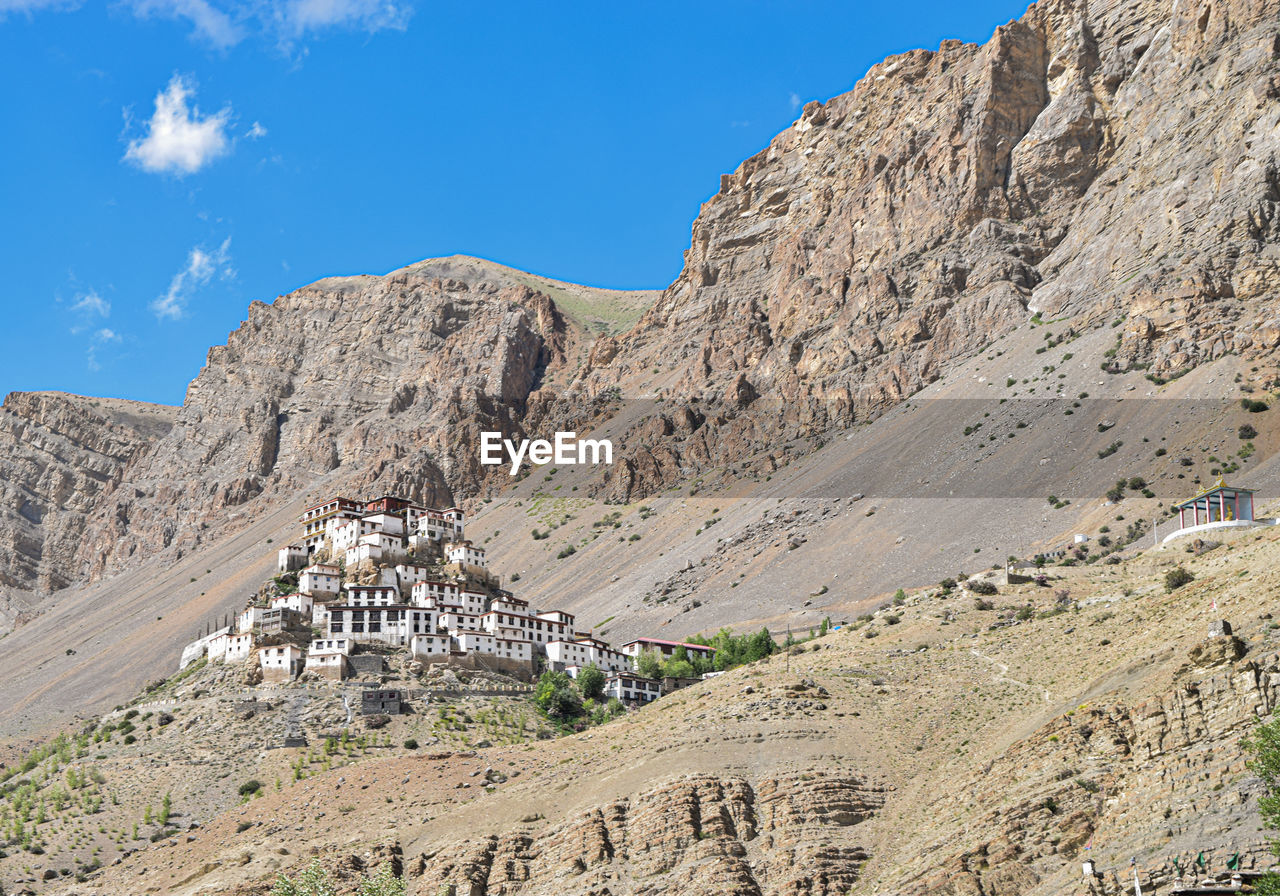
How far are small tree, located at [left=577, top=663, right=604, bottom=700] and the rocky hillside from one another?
22697mm

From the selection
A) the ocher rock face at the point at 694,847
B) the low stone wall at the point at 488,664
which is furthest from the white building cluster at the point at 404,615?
the ocher rock face at the point at 694,847

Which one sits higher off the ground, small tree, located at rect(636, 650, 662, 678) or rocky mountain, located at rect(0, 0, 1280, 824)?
rocky mountain, located at rect(0, 0, 1280, 824)

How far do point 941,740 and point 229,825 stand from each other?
118 ft

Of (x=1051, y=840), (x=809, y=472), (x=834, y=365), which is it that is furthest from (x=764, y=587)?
(x=1051, y=840)

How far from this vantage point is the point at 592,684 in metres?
102

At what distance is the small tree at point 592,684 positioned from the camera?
335ft

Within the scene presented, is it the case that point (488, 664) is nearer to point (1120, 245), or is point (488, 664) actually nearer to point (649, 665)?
point (649, 665)

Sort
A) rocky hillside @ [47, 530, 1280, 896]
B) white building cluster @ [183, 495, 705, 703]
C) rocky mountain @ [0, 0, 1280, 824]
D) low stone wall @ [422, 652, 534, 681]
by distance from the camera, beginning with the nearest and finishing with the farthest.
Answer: rocky hillside @ [47, 530, 1280, 896]
low stone wall @ [422, 652, 534, 681]
white building cluster @ [183, 495, 705, 703]
rocky mountain @ [0, 0, 1280, 824]

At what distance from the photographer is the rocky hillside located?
4253cm

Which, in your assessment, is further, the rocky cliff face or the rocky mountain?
the rocky cliff face

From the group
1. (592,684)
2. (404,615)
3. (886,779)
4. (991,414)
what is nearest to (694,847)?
(886,779)

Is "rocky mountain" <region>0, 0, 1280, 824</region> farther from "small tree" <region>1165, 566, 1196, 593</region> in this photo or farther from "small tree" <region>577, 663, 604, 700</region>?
"small tree" <region>1165, 566, 1196, 593</region>

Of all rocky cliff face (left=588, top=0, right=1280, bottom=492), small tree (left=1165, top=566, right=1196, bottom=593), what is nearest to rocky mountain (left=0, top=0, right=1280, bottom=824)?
rocky cliff face (left=588, top=0, right=1280, bottom=492)

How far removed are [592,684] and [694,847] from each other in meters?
49.7
